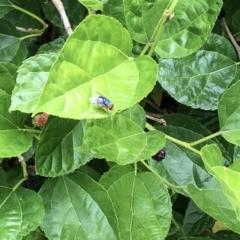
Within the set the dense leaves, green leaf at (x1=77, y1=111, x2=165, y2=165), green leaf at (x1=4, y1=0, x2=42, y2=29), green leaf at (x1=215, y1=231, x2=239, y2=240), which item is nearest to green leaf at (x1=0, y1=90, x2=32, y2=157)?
the dense leaves

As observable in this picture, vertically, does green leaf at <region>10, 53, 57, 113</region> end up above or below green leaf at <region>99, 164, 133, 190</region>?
above

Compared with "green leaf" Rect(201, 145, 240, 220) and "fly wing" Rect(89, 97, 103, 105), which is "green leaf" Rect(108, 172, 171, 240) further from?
"fly wing" Rect(89, 97, 103, 105)

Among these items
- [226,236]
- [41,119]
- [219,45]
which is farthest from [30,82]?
[226,236]

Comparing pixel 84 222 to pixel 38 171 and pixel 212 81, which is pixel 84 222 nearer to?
pixel 38 171

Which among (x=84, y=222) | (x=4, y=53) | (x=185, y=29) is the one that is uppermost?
(x=185, y=29)

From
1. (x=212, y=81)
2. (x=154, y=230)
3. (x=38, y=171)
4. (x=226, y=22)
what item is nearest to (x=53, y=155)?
(x=38, y=171)

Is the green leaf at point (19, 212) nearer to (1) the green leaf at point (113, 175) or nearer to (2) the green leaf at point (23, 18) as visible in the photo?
(1) the green leaf at point (113, 175)

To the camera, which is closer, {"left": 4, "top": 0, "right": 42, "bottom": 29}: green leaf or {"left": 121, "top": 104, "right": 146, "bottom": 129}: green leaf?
{"left": 121, "top": 104, "right": 146, "bottom": 129}: green leaf
